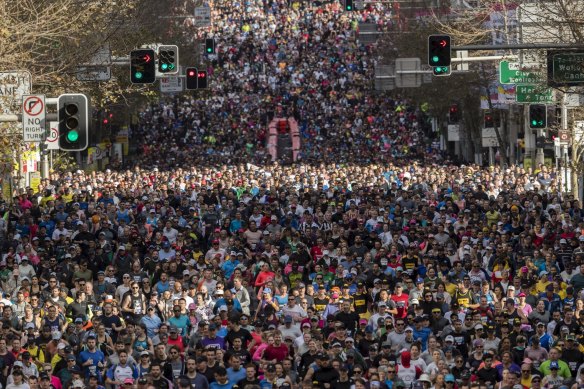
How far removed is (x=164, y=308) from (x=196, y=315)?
733 mm

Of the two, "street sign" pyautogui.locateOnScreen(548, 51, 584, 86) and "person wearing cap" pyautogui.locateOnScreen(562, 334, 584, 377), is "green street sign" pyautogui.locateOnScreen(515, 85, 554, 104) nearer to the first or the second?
"street sign" pyautogui.locateOnScreen(548, 51, 584, 86)

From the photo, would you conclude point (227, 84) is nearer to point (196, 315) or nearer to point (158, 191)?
point (158, 191)

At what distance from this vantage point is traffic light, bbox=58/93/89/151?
961 inches

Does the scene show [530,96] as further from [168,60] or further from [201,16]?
[201,16]

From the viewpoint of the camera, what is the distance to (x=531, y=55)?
128ft

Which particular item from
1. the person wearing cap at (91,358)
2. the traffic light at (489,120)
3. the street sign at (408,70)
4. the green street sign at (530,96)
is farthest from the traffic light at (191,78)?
the traffic light at (489,120)

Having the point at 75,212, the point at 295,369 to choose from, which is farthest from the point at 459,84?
the point at 295,369

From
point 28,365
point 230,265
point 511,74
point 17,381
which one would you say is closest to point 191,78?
point 511,74

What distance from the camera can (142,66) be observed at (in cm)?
3384

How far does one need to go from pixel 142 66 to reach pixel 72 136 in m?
9.54

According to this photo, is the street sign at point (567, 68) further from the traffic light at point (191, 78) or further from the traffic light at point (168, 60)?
the traffic light at point (191, 78)

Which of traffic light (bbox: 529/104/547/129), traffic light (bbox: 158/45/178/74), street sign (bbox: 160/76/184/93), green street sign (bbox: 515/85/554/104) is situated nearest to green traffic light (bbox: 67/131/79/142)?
traffic light (bbox: 158/45/178/74)

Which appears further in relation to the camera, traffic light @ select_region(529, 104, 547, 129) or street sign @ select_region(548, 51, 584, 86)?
traffic light @ select_region(529, 104, 547, 129)

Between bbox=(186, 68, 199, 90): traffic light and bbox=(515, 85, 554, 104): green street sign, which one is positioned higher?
bbox=(186, 68, 199, 90): traffic light
